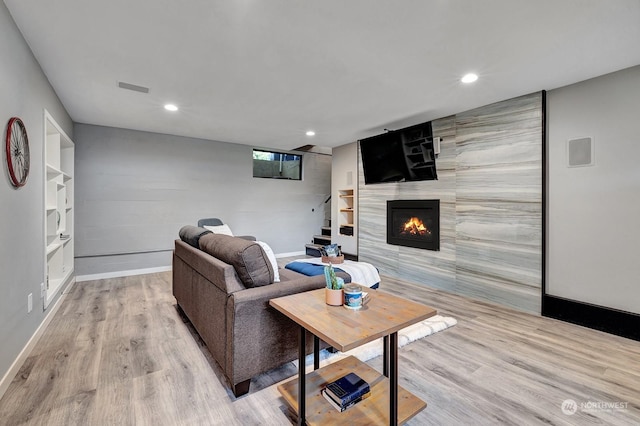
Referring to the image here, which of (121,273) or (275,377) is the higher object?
(121,273)

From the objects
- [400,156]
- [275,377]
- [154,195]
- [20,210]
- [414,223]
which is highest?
[400,156]

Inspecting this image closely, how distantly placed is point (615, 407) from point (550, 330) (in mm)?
1148

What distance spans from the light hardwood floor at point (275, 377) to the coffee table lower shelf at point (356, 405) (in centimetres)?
10

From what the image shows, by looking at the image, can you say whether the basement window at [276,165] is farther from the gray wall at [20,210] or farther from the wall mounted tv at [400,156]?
the gray wall at [20,210]

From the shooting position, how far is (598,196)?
2.74m

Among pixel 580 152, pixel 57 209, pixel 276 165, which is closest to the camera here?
pixel 580 152

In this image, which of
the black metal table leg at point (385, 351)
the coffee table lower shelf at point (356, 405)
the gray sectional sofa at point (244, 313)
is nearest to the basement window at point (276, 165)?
the gray sectional sofa at point (244, 313)

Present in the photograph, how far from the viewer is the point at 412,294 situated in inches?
150

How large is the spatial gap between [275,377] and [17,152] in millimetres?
2434

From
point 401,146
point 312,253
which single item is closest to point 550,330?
point 401,146

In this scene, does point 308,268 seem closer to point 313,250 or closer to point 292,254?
point 313,250

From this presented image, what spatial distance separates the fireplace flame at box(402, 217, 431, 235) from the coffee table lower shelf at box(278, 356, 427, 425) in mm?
2842

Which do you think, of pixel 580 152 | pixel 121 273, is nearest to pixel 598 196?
pixel 580 152

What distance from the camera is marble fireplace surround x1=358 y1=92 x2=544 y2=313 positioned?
3.16 metres
